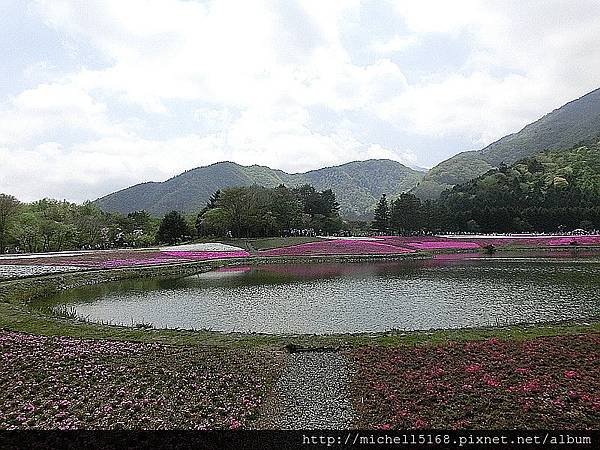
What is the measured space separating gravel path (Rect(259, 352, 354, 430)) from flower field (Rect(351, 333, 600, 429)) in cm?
37

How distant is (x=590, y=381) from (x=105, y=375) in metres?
11.6

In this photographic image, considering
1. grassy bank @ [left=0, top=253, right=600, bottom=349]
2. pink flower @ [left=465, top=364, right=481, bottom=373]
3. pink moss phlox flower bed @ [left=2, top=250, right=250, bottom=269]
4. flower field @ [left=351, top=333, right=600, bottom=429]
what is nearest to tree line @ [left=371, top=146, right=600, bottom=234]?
pink moss phlox flower bed @ [left=2, top=250, right=250, bottom=269]

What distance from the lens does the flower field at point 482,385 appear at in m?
8.37

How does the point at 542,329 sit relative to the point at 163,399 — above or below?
below

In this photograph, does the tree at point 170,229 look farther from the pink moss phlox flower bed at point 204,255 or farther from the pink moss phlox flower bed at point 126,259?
the pink moss phlox flower bed at point 204,255

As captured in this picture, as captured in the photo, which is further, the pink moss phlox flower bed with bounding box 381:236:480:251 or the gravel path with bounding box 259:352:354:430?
the pink moss phlox flower bed with bounding box 381:236:480:251

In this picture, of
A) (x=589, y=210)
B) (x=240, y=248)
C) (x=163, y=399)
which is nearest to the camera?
(x=163, y=399)

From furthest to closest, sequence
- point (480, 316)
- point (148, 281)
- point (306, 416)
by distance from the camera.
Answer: point (148, 281) → point (480, 316) → point (306, 416)

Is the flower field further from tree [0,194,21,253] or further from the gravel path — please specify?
tree [0,194,21,253]

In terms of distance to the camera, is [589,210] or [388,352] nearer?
[388,352]

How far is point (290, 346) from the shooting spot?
14.2 m

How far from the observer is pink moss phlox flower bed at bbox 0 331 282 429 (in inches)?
354

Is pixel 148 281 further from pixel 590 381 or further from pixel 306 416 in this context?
pixel 590 381

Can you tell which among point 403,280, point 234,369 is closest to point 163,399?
point 234,369
